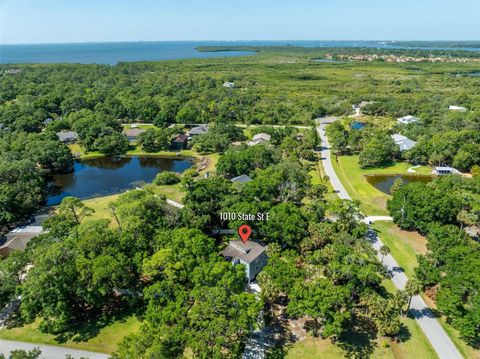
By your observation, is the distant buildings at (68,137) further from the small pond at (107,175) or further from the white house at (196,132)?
the white house at (196,132)

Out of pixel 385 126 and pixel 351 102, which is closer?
pixel 385 126

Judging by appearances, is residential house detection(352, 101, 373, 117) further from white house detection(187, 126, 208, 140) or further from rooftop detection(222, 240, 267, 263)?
rooftop detection(222, 240, 267, 263)

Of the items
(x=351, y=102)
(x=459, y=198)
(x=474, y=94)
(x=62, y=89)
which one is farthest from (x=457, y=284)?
(x=62, y=89)

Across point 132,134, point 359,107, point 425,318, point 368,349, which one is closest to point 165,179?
point 132,134

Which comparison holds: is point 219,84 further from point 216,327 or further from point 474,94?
point 216,327

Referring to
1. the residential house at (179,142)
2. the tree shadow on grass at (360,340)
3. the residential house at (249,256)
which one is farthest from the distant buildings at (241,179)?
the residential house at (179,142)

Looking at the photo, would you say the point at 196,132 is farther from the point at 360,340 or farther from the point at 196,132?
the point at 360,340

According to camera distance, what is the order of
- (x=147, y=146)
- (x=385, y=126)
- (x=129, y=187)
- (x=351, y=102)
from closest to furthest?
(x=129, y=187), (x=147, y=146), (x=385, y=126), (x=351, y=102)

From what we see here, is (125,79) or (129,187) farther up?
(125,79)
